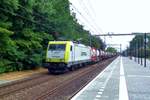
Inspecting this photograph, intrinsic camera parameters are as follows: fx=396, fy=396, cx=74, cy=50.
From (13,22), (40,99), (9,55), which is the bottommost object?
(40,99)

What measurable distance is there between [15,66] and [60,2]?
78.0ft

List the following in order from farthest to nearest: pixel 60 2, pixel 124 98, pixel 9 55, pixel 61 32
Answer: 1. pixel 60 2
2. pixel 61 32
3. pixel 9 55
4. pixel 124 98

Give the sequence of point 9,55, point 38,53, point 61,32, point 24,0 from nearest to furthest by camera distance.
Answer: point 9,55 → point 24,0 → point 38,53 → point 61,32

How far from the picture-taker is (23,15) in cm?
3753

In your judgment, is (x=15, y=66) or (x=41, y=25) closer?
(x=15, y=66)

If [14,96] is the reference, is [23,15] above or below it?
above

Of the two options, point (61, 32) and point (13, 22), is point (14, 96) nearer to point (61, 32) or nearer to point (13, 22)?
point (13, 22)

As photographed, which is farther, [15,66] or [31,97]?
[15,66]

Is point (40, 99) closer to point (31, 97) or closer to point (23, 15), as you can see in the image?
point (31, 97)

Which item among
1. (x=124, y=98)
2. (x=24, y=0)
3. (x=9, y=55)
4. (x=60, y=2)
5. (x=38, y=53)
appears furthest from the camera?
(x=60, y=2)

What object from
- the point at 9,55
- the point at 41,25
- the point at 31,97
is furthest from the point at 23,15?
the point at 31,97

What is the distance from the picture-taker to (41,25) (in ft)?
149

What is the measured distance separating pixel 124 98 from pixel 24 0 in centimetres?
2227

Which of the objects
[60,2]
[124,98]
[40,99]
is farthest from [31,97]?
[60,2]
